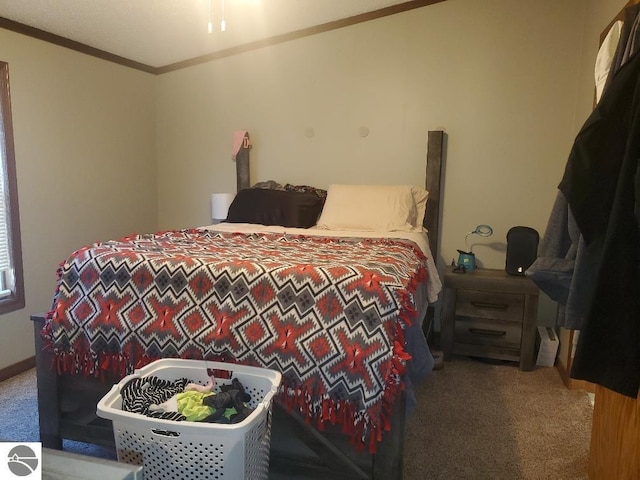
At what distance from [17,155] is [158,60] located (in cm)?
141

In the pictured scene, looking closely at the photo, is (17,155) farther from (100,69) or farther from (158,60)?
(158,60)

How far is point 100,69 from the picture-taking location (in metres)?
3.26

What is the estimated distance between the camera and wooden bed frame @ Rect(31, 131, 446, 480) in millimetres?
1476

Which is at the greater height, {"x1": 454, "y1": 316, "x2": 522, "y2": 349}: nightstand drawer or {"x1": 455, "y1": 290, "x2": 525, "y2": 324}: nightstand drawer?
{"x1": 455, "y1": 290, "x2": 525, "y2": 324}: nightstand drawer

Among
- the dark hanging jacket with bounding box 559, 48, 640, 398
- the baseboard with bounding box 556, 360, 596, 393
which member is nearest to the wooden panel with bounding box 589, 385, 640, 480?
the dark hanging jacket with bounding box 559, 48, 640, 398

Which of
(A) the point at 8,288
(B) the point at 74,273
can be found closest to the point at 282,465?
(B) the point at 74,273

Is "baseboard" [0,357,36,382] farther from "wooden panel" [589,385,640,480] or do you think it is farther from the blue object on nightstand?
"wooden panel" [589,385,640,480]

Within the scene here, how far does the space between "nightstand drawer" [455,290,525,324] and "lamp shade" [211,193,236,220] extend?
71.9 inches

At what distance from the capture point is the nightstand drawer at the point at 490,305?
9.22 feet

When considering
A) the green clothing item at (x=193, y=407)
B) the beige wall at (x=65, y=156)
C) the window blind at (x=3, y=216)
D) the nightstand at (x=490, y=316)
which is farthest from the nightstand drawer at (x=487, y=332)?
the window blind at (x=3, y=216)

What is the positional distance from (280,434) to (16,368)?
1.96m

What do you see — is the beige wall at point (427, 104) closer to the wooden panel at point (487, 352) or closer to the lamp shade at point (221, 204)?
the lamp shade at point (221, 204)

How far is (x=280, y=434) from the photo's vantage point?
160 centimetres

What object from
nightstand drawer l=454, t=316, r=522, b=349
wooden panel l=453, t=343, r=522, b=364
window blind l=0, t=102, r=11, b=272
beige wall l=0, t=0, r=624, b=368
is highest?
beige wall l=0, t=0, r=624, b=368
